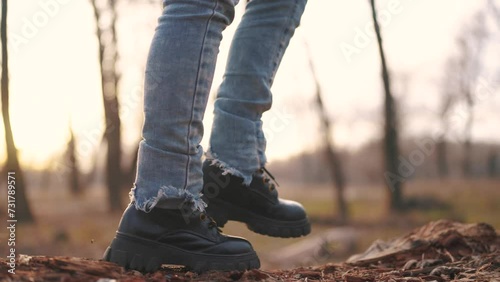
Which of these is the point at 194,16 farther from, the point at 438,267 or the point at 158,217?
the point at 438,267

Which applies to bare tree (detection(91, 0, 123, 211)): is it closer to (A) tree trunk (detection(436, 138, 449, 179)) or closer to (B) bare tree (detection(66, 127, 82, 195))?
(B) bare tree (detection(66, 127, 82, 195))

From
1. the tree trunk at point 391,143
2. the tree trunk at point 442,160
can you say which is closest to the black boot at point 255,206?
the tree trunk at point 391,143

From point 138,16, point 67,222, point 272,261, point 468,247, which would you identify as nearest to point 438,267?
point 468,247

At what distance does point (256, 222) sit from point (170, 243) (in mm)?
515

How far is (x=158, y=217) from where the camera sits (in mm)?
1663

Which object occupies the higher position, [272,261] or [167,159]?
[167,159]

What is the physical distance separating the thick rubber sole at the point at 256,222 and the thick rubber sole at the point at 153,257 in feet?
1.10

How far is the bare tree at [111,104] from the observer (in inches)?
583

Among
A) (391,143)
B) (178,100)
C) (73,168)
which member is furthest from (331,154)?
→ (178,100)

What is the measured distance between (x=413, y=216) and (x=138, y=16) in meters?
9.79

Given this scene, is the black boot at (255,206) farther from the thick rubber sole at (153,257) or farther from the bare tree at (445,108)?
the bare tree at (445,108)

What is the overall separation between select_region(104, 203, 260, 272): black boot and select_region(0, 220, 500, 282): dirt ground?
35 millimetres

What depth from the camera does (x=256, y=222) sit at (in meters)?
2.11

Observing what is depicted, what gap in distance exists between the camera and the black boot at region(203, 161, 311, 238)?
6.67ft
